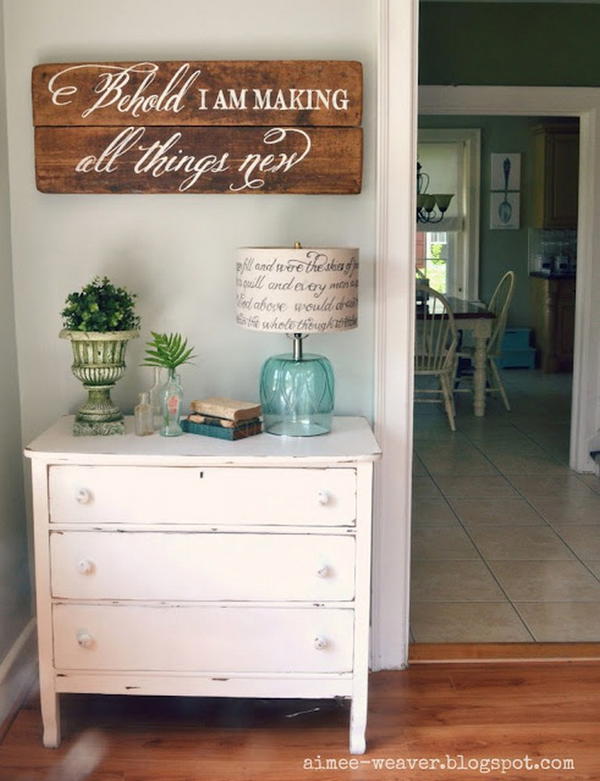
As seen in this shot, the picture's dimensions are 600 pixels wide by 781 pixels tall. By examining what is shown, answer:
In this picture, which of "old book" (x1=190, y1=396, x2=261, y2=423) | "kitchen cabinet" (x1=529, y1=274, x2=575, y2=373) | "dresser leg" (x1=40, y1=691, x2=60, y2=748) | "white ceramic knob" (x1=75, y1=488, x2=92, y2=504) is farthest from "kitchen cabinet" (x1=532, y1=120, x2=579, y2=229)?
"dresser leg" (x1=40, y1=691, x2=60, y2=748)

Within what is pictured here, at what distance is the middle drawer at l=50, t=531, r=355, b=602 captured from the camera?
2.66 m

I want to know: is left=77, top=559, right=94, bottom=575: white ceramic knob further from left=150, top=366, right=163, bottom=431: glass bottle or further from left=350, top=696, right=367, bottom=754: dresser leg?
left=350, top=696, right=367, bottom=754: dresser leg

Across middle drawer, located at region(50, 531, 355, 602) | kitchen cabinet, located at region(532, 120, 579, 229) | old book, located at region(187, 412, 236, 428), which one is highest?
kitchen cabinet, located at region(532, 120, 579, 229)

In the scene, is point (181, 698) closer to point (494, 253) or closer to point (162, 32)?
point (162, 32)

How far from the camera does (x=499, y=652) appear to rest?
3314 millimetres

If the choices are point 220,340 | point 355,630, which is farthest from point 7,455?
point 355,630

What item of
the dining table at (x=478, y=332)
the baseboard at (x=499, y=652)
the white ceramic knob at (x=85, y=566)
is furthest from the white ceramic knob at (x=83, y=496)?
the dining table at (x=478, y=332)

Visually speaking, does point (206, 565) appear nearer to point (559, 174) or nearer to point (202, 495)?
point (202, 495)

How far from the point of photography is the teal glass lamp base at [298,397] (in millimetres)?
2854

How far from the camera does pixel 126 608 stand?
2.69 metres

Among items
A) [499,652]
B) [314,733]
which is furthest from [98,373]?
[499,652]

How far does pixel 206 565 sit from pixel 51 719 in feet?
1.95

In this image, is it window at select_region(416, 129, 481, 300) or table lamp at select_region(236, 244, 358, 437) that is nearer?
table lamp at select_region(236, 244, 358, 437)

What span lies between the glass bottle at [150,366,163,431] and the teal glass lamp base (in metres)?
0.32
